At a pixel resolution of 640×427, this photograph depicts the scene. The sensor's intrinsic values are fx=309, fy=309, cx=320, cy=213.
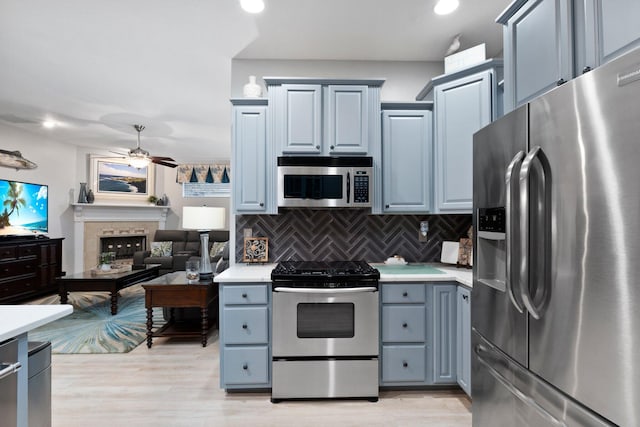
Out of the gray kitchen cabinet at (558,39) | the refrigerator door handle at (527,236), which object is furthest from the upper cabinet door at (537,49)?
the refrigerator door handle at (527,236)

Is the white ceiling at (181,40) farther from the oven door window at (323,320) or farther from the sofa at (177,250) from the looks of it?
the sofa at (177,250)

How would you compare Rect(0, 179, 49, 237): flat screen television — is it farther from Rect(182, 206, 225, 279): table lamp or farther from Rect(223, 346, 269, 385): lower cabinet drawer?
Rect(223, 346, 269, 385): lower cabinet drawer

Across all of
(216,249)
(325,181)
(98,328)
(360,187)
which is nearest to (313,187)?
(325,181)

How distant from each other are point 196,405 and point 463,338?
6.30ft

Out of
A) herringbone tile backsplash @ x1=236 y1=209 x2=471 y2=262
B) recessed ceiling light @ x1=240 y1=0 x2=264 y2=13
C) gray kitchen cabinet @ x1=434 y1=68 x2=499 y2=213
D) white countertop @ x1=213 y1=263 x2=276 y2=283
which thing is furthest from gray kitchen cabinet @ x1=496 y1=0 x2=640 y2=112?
white countertop @ x1=213 y1=263 x2=276 y2=283

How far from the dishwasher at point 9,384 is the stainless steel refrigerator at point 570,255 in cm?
175

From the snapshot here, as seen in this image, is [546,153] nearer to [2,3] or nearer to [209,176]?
[2,3]

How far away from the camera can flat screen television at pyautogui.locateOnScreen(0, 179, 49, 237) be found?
4.62 meters

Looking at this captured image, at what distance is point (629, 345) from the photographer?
31.6 inches

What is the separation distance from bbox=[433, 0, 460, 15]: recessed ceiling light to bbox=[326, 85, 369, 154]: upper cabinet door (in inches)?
28.5

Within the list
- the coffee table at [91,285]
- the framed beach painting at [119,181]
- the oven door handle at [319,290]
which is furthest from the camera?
the framed beach painting at [119,181]

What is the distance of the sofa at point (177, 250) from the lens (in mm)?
5977

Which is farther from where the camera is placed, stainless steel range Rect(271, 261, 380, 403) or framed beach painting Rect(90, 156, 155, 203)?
framed beach painting Rect(90, 156, 155, 203)

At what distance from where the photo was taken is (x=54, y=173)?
5.69 metres
